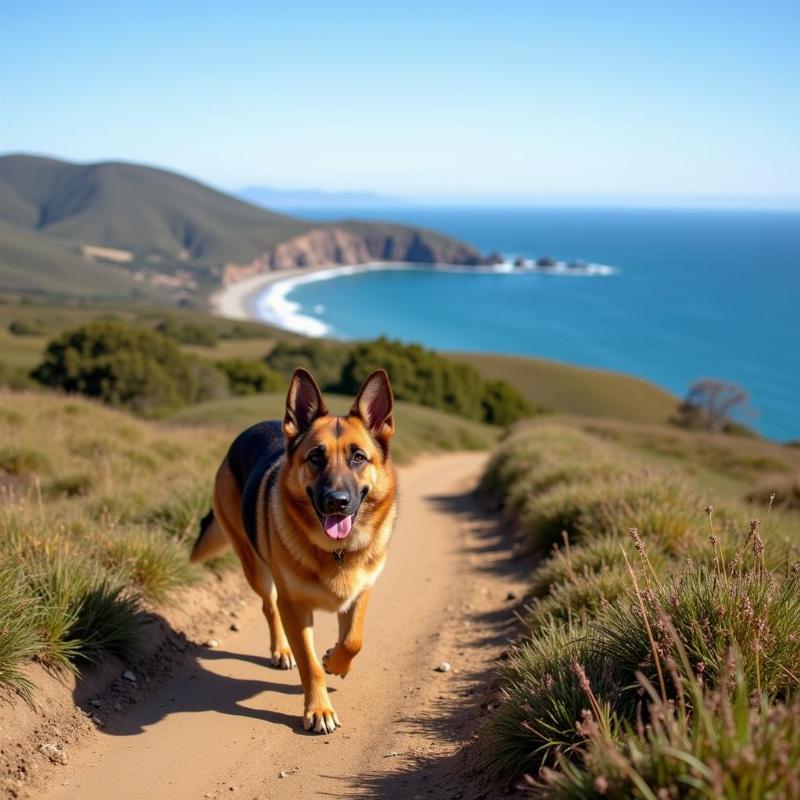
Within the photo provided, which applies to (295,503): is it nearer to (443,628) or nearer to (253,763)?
(253,763)

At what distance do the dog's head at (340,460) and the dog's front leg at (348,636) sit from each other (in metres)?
0.50

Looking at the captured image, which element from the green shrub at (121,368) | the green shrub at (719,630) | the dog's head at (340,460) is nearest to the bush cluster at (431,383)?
the green shrub at (121,368)

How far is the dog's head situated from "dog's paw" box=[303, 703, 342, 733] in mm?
1120

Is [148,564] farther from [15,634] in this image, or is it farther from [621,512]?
[621,512]

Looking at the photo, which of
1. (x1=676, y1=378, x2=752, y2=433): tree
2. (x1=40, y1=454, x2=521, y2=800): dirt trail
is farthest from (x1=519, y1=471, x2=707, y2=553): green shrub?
(x1=676, y1=378, x2=752, y2=433): tree

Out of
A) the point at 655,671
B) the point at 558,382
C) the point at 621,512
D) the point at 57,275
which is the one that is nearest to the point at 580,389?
the point at 558,382

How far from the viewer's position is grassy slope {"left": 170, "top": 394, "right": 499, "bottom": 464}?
29.9m

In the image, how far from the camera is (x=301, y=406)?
227 inches

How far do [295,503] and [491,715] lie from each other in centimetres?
181

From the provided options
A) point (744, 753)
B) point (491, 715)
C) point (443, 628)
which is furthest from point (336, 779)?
point (443, 628)

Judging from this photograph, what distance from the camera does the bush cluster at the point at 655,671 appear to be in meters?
2.99

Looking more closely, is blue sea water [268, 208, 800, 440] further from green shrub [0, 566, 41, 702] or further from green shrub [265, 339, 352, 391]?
green shrub [0, 566, 41, 702]

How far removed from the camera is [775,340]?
13800cm

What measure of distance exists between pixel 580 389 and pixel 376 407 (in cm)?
8254
